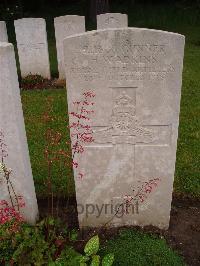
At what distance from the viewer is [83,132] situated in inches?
135

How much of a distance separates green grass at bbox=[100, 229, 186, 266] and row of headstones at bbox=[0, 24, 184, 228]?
0.26 meters

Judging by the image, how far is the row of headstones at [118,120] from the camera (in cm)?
309

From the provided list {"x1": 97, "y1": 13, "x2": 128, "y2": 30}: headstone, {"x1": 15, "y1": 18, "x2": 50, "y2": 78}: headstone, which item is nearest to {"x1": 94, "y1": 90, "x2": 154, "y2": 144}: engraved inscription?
{"x1": 97, "y1": 13, "x2": 128, "y2": 30}: headstone

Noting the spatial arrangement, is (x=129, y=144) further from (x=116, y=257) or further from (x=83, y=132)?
(x=116, y=257)

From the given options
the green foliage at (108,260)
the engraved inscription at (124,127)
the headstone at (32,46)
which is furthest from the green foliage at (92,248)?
the headstone at (32,46)

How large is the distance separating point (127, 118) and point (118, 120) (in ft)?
0.28

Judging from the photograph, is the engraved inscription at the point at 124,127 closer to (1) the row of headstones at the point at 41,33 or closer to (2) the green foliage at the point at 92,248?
(2) the green foliage at the point at 92,248

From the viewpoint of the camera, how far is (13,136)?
3.26 metres

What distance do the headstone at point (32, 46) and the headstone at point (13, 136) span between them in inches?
239

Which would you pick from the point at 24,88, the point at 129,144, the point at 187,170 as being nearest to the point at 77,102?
the point at 129,144

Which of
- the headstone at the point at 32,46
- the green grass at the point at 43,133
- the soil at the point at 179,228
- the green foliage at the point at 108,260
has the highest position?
the headstone at the point at 32,46

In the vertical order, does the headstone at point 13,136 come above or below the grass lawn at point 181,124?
above

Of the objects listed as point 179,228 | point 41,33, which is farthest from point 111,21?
point 179,228

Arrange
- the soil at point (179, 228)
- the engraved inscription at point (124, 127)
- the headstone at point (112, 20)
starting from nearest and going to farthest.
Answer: the engraved inscription at point (124, 127), the soil at point (179, 228), the headstone at point (112, 20)
